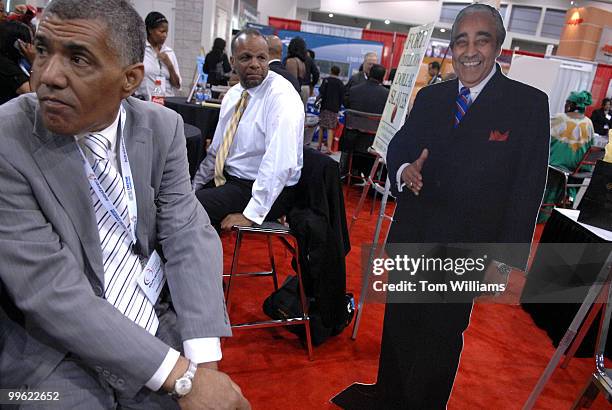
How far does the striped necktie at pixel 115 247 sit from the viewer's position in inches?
37.2

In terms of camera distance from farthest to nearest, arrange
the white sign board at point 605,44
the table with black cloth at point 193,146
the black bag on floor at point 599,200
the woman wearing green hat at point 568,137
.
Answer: the white sign board at point 605,44, the woman wearing green hat at point 568,137, the table with black cloth at point 193,146, the black bag on floor at point 599,200

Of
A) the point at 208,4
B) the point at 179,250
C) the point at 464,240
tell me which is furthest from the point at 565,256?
the point at 208,4

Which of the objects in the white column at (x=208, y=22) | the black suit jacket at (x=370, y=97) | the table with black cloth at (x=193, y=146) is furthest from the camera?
the white column at (x=208, y=22)

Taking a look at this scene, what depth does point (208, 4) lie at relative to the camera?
887 cm

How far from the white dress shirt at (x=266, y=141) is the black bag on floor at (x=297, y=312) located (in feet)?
1.77

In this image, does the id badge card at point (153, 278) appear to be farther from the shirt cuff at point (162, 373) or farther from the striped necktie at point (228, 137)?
the striped necktie at point (228, 137)

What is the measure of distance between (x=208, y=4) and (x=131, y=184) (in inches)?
354

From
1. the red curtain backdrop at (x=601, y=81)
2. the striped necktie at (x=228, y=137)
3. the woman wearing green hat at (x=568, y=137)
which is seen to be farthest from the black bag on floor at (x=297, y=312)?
the red curtain backdrop at (x=601, y=81)

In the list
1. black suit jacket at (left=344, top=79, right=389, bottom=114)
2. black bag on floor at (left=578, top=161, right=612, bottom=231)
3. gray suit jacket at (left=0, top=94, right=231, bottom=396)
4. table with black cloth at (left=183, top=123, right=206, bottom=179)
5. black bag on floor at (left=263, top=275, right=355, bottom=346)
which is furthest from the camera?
black suit jacket at (left=344, top=79, right=389, bottom=114)

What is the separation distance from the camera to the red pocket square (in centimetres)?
136

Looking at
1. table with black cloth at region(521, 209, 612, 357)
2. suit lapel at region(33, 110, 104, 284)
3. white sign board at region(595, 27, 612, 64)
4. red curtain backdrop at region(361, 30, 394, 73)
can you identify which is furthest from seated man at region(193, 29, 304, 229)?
white sign board at region(595, 27, 612, 64)

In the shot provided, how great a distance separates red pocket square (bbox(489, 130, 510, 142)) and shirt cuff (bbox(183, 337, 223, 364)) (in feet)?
3.39

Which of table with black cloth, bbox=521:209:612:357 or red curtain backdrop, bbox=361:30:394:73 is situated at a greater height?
red curtain backdrop, bbox=361:30:394:73

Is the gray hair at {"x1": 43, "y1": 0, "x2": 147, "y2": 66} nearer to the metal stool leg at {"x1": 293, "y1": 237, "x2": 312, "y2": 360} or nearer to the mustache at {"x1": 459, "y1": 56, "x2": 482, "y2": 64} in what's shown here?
the mustache at {"x1": 459, "y1": 56, "x2": 482, "y2": 64}
